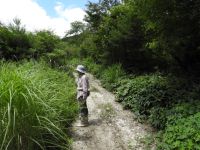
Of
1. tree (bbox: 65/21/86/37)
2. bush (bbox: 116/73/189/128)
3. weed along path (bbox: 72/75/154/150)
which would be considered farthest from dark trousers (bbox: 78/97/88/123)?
tree (bbox: 65/21/86/37)

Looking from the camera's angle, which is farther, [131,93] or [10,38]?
[10,38]

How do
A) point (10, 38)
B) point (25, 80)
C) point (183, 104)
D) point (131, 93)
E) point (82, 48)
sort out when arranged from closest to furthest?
1. point (25, 80)
2. point (183, 104)
3. point (131, 93)
4. point (10, 38)
5. point (82, 48)

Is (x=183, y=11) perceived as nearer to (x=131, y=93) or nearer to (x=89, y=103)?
(x=131, y=93)

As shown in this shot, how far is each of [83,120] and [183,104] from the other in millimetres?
2380

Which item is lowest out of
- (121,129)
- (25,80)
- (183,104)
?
(121,129)

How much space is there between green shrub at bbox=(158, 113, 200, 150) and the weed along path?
28.8 inches

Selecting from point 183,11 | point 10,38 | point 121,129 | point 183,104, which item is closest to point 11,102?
point 121,129

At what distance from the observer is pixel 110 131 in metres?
7.87

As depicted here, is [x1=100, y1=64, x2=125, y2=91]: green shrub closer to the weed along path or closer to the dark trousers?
the weed along path

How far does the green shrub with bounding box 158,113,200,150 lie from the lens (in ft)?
19.3

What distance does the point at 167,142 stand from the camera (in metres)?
6.38

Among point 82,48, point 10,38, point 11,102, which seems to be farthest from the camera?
point 82,48

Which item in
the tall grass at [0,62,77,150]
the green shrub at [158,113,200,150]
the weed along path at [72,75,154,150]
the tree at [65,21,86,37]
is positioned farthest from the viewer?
the tree at [65,21,86,37]

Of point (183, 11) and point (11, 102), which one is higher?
point (183, 11)
